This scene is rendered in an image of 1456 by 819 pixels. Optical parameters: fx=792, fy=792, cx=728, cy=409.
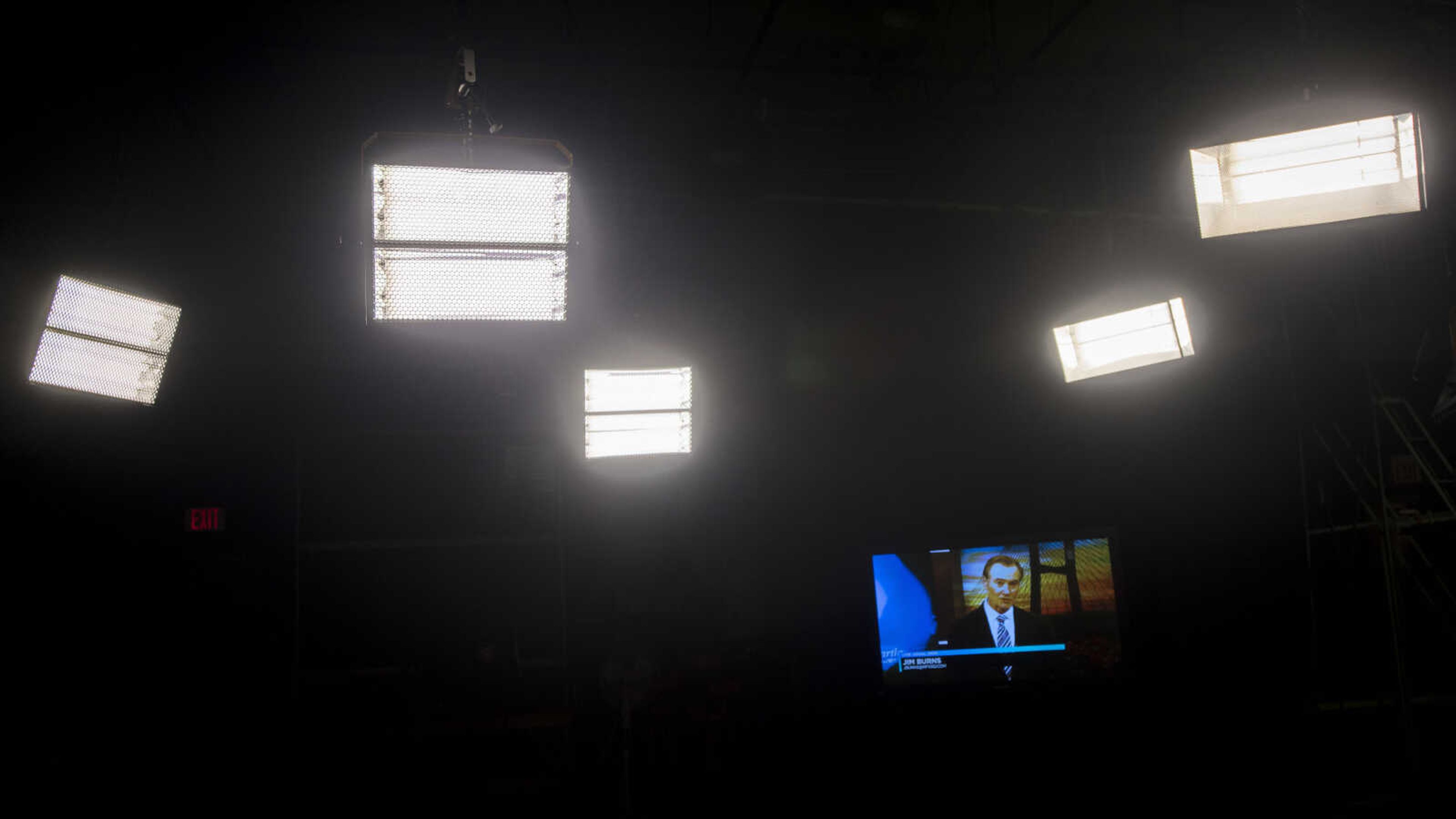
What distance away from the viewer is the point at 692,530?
15.4ft

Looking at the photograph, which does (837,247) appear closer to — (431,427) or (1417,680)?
(431,427)

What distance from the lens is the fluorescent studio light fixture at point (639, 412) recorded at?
166 inches

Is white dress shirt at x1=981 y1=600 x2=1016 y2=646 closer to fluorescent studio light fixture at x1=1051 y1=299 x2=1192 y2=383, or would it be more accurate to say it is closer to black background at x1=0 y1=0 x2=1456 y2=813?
black background at x1=0 y1=0 x2=1456 y2=813

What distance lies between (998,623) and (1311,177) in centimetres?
256

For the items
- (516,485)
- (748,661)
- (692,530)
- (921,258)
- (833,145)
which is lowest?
(748,661)

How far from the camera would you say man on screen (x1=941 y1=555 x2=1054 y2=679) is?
4328mm

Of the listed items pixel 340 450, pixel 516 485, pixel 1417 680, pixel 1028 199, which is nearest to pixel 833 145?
pixel 1028 199

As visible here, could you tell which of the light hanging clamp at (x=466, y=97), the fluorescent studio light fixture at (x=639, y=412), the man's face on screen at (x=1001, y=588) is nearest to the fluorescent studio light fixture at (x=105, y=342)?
the light hanging clamp at (x=466, y=97)

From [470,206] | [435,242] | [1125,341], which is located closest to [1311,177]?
[1125,341]

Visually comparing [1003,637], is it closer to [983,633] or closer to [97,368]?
[983,633]

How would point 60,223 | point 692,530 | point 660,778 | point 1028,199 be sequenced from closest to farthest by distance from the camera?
point 60,223, point 660,778, point 692,530, point 1028,199

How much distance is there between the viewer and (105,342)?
3410 mm

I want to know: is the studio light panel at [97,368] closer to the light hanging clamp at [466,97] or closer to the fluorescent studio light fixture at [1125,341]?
the light hanging clamp at [466,97]

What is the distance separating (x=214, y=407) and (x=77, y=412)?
604 millimetres
